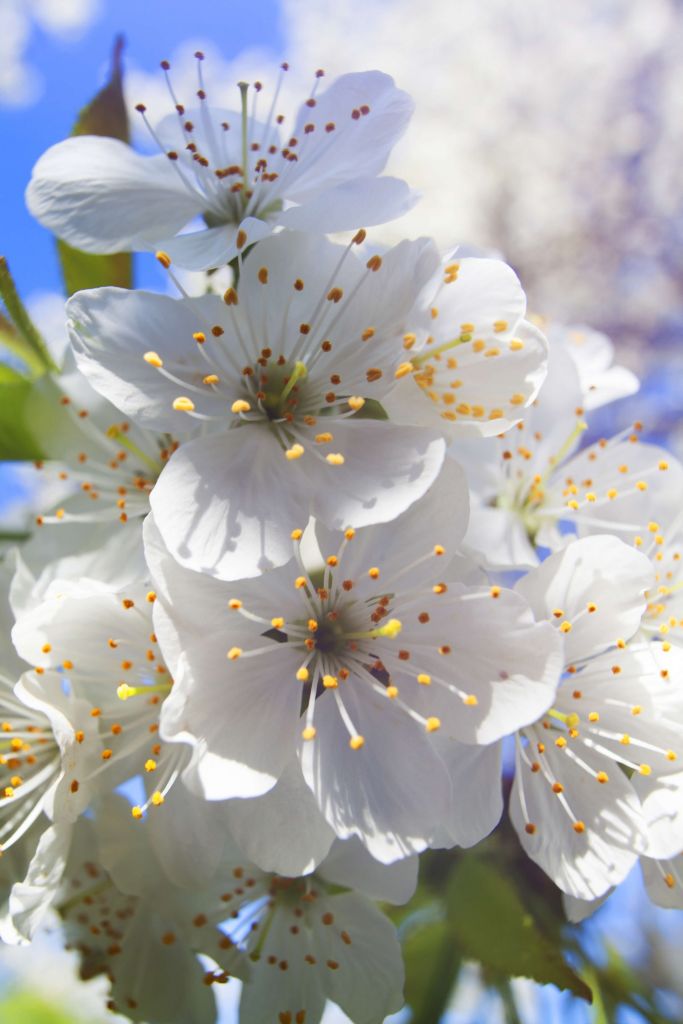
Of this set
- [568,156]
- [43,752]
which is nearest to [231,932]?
[43,752]

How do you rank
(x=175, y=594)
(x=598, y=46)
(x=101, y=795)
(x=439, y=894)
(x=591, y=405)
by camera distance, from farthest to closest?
(x=598, y=46) → (x=439, y=894) → (x=591, y=405) → (x=101, y=795) → (x=175, y=594)

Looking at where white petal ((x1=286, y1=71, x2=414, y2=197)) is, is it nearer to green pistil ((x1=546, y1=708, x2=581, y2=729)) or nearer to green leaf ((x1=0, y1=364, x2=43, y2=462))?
green leaf ((x1=0, y1=364, x2=43, y2=462))

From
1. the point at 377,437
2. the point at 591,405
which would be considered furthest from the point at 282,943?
the point at 591,405

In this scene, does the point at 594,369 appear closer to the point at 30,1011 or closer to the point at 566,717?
the point at 566,717

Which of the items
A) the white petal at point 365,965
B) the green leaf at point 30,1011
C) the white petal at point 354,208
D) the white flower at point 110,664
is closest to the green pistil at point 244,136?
the white petal at point 354,208

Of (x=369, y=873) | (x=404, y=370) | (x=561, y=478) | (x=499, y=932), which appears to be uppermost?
(x=404, y=370)

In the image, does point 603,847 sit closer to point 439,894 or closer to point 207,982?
point 207,982

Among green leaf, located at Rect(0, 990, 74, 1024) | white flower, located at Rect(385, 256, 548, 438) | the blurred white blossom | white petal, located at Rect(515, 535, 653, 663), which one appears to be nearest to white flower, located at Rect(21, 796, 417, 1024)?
white petal, located at Rect(515, 535, 653, 663)
